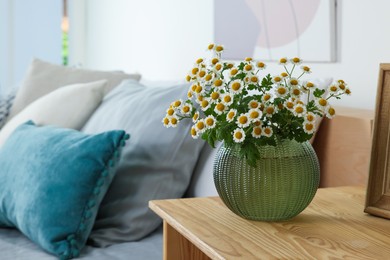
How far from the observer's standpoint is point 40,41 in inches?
161

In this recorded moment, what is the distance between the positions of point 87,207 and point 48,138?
263 millimetres

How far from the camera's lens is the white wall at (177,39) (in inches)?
67.5

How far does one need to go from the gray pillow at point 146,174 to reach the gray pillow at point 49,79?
0.69 m

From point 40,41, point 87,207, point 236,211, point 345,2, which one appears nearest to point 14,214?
point 87,207

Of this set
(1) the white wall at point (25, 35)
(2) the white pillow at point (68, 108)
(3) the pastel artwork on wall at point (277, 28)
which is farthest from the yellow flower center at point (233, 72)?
(1) the white wall at point (25, 35)

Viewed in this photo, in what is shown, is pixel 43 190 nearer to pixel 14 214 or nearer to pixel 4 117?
pixel 14 214

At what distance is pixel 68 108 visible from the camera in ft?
7.16

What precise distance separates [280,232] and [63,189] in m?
0.72

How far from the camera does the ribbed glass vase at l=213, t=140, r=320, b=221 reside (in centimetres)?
113

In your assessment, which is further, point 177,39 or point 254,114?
point 177,39

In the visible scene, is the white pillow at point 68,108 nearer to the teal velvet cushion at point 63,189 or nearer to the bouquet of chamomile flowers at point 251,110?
the teal velvet cushion at point 63,189

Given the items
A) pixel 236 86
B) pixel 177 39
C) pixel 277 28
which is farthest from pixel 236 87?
pixel 177 39

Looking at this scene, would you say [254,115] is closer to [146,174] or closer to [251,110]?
[251,110]

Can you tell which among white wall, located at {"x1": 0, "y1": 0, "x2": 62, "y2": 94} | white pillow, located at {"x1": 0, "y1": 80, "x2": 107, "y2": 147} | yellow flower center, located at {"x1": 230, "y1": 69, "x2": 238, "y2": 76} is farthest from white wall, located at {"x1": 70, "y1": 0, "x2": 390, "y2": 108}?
yellow flower center, located at {"x1": 230, "y1": 69, "x2": 238, "y2": 76}
